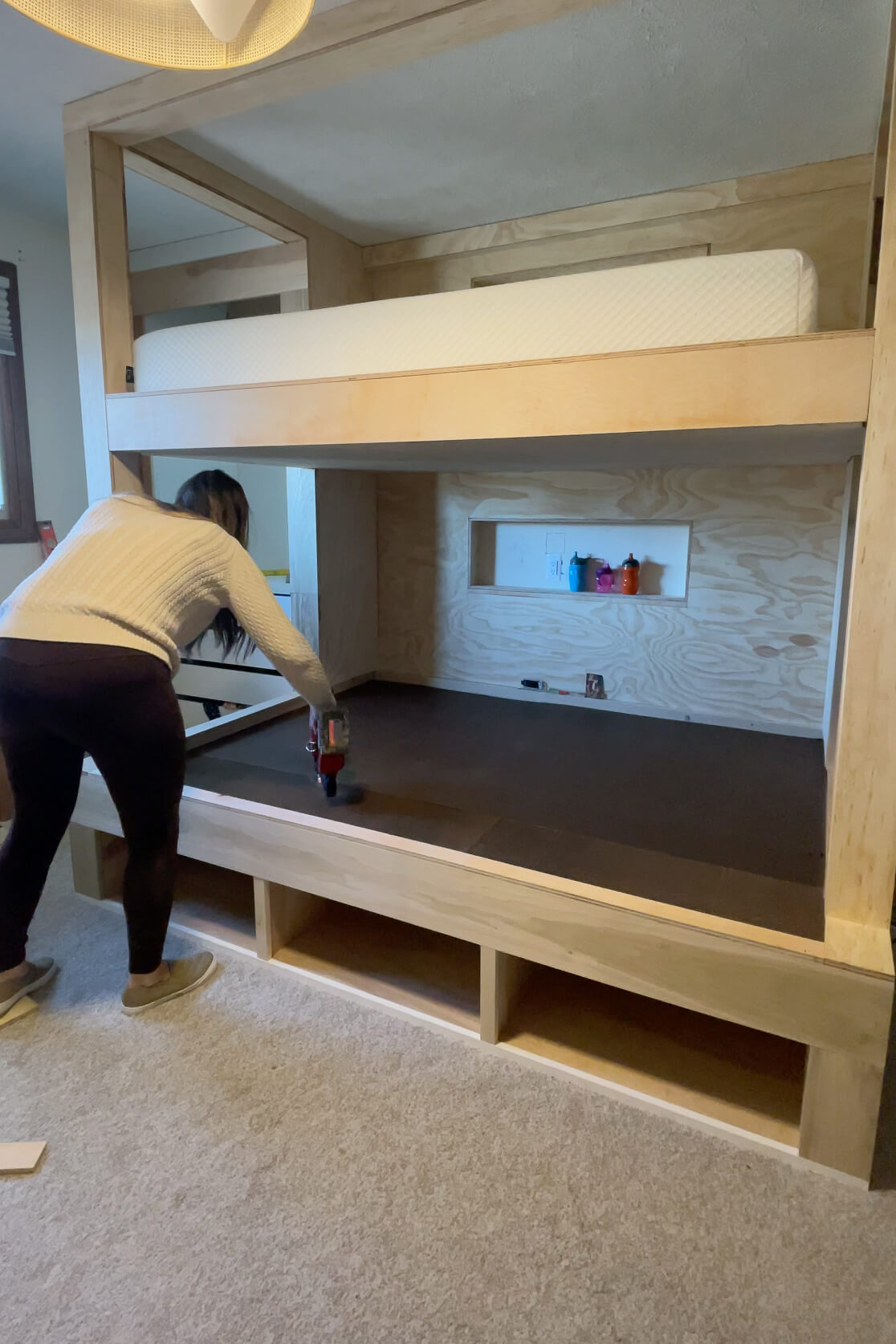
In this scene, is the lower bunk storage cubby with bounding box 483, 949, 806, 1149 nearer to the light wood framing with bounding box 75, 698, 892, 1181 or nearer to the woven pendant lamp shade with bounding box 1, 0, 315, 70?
the light wood framing with bounding box 75, 698, 892, 1181

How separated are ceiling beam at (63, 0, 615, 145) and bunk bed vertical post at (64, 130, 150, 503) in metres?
0.08

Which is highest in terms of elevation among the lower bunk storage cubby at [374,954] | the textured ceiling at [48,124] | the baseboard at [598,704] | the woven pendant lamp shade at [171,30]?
the textured ceiling at [48,124]

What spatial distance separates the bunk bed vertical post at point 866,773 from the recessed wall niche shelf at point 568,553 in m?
1.28

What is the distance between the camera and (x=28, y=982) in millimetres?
1630

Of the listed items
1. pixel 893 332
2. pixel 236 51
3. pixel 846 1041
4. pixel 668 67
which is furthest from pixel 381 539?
pixel 846 1041

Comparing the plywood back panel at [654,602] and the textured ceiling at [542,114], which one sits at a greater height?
the textured ceiling at [542,114]

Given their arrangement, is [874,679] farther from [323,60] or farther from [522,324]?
[323,60]

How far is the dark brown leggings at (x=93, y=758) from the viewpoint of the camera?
4.50ft

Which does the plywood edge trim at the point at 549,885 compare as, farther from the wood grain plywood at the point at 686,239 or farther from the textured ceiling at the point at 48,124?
the wood grain plywood at the point at 686,239

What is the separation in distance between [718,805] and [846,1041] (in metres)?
0.67

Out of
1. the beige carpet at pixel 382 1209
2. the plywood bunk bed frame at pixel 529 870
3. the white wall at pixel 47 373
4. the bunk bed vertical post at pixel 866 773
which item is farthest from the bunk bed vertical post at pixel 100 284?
the bunk bed vertical post at pixel 866 773

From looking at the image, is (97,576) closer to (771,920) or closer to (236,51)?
(236,51)

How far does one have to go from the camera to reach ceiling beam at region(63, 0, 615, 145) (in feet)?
4.36

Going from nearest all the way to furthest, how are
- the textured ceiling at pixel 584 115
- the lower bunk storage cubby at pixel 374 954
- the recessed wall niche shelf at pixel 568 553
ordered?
the textured ceiling at pixel 584 115
the lower bunk storage cubby at pixel 374 954
the recessed wall niche shelf at pixel 568 553
